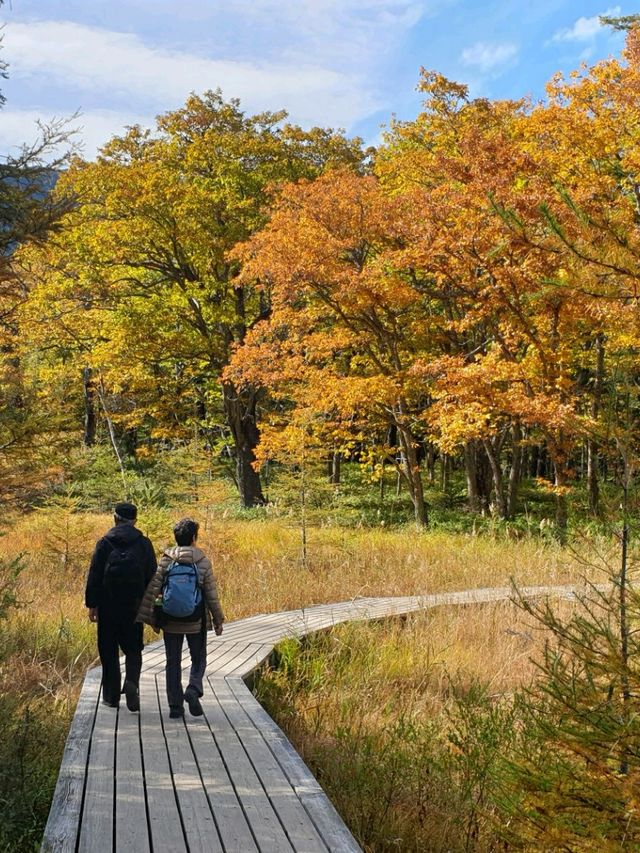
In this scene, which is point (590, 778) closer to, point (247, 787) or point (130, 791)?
point (247, 787)

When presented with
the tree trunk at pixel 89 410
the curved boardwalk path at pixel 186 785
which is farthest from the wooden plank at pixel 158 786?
the tree trunk at pixel 89 410

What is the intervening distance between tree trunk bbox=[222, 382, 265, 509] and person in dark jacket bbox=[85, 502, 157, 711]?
17.5 m

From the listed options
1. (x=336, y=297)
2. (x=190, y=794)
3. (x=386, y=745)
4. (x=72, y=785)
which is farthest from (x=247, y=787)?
(x=336, y=297)

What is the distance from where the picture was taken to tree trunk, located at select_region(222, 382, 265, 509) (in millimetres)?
22953

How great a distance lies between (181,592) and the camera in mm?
5027

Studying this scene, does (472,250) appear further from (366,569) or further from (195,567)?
(195,567)

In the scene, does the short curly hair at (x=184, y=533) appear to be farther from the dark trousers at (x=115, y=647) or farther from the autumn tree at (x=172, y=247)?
the autumn tree at (x=172, y=247)

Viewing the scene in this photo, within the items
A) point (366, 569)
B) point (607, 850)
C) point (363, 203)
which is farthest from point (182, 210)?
point (607, 850)

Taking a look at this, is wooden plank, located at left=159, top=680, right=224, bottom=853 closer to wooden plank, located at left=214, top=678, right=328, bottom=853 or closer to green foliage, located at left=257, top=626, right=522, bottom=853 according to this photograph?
wooden plank, located at left=214, top=678, right=328, bottom=853

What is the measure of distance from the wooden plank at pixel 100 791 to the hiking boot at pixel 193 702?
20.3 inches

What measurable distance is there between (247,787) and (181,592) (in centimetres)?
152

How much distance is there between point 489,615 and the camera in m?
8.30

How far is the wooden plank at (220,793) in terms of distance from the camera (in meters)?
3.30

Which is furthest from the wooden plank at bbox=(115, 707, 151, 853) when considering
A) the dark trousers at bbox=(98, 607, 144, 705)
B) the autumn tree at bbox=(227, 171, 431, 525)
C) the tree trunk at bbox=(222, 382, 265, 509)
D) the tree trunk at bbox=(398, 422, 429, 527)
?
the tree trunk at bbox=(222, 382, 265, 509)
